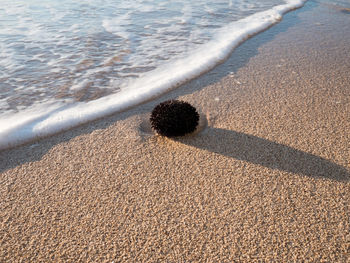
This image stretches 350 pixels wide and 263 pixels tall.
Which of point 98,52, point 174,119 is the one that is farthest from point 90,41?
point 174,119

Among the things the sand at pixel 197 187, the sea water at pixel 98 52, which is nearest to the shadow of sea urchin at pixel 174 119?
the sand at pixel 197 187

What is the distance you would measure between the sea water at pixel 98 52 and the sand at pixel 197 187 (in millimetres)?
425

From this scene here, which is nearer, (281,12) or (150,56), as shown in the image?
(150,56)

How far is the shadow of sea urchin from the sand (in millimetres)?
107

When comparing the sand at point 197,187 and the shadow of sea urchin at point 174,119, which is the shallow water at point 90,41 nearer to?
the sand at point 197,187

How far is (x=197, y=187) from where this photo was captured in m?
2.48

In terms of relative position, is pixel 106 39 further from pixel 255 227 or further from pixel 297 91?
pixel 255 227

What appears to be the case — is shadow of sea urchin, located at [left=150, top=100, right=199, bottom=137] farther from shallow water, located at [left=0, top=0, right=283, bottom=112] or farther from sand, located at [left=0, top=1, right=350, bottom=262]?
shallow water, located at [left=0, top=0, right=283, bottom=112]

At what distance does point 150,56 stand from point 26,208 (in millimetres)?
3790

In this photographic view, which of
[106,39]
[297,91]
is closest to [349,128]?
[297,91]

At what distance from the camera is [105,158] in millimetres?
2855

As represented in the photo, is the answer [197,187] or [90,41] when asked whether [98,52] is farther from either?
[197,187]

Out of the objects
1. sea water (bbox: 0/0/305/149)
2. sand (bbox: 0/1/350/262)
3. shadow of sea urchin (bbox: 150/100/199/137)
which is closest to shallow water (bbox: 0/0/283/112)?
sea water (bbox: 0/0/305/149)

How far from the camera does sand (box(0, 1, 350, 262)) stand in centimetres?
200
